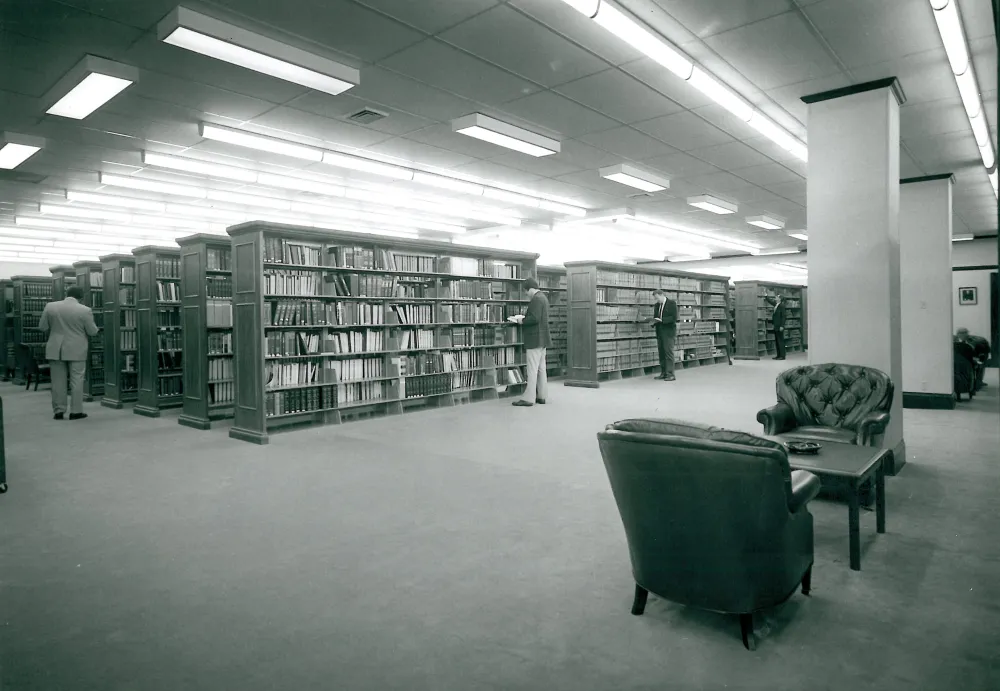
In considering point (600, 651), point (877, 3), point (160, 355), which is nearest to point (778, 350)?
point (877, 3)

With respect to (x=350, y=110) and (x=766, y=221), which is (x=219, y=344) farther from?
(x=766, y=221)

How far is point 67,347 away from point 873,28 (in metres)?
9.12

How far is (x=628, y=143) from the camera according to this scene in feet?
26.0

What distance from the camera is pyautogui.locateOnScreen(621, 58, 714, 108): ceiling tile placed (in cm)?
553

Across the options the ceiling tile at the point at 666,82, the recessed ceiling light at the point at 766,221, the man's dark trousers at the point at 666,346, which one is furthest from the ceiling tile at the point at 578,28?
the recessed ceiling light at the point at 766,221

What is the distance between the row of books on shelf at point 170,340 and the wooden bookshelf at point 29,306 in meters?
5.81

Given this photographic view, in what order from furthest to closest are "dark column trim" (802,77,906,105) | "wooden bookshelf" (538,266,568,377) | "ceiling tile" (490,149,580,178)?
"wooden bookshelf" (538,266,568,377), "ceiling tile" (490,149,580,178), "dark column trim" (802,77,906,105)

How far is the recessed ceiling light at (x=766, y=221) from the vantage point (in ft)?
43.5

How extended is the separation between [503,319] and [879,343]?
17.8ft

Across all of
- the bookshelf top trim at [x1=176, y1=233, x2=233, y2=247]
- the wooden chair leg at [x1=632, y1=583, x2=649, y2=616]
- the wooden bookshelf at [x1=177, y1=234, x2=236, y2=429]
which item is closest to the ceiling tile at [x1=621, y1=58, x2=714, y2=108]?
the wooden chair leg at [x1=632, y1=583, x2=649, y2=616]

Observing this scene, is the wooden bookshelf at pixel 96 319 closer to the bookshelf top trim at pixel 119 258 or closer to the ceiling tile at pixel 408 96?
the bookshelf top trim at pixel 119 258

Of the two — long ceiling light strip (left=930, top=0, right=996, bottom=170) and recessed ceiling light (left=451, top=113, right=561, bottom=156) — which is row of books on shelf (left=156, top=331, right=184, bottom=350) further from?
long ceiling light strip (left=930, top=0, right=996, bottom=170)

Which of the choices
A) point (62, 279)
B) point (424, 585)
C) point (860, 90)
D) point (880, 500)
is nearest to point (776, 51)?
point (860, 90)

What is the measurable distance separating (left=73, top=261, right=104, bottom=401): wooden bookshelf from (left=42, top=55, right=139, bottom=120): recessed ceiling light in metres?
4.19
